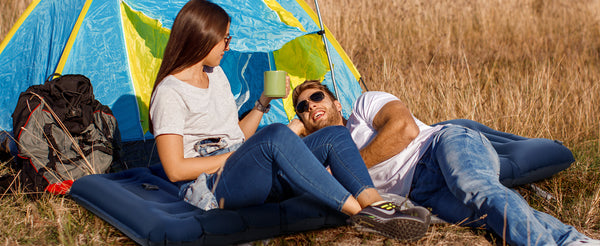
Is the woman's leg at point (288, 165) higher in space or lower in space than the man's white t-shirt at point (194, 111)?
lower

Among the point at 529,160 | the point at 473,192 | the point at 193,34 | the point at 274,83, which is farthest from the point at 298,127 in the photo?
the point at 529,160

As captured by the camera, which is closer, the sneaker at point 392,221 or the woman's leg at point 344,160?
the sneaker at point 392,221

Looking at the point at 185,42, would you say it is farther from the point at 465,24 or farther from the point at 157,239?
the point at 465,24

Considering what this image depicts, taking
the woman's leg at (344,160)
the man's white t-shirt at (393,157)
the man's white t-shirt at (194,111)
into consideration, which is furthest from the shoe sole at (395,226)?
the man's white t-shirt at (194,111)

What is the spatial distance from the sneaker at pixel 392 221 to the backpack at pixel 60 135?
1614mm

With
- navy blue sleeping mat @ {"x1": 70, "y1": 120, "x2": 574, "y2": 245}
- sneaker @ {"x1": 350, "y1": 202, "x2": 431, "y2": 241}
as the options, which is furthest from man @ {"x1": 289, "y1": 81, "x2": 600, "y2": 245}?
navy blue sleeping mat @ {"x1": 70, "y1": 120, "x2": 574, "y2": 245}

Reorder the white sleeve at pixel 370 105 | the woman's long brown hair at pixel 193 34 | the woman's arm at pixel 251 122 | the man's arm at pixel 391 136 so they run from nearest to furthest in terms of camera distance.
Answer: the woman's long brown hair at pixel 193 34, the man's arm at pixel 391 136, the white sleeve at pixel 370 105, the woman's arm at pixel 251 122

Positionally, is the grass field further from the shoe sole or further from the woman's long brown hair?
the woman's long brown hair

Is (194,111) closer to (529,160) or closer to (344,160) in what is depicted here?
(344,160)

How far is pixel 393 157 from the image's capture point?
2557 millimetres

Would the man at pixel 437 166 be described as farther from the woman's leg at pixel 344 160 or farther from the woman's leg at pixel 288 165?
the woman's leg at pixel 288 165

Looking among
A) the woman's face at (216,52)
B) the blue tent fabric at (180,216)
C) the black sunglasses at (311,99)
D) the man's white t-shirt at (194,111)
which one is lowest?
the blue tent fabric at (180,216)

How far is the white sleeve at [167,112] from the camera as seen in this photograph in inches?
82.9

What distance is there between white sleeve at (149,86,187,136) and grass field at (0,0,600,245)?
0.56 meters
